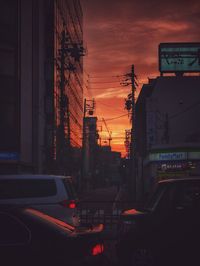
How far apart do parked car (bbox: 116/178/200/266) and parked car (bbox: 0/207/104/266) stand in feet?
11.5

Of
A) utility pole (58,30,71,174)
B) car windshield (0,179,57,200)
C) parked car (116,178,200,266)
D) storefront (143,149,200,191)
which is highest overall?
utility pole (58,30,71,174)

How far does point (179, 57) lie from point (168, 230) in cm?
6130

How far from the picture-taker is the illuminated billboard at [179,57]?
70250mm

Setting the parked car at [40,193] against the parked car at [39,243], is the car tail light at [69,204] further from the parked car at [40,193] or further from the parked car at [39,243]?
the parked car at [39,243]

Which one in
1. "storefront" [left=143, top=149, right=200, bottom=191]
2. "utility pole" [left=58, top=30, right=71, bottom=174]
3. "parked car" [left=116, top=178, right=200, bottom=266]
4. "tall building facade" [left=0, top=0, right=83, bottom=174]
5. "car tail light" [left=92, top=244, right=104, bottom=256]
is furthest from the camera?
"storefront" [left=143, top=149, right=200, bottom=191]

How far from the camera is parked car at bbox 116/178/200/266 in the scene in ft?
34.8

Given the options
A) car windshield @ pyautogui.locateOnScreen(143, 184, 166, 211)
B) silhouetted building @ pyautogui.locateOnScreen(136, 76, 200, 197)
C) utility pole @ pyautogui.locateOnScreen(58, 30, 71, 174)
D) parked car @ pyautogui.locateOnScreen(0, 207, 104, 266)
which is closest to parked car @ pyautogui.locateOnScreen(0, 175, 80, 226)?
car windshield @ pyautogui.locateOnScreen(143, 184, 166, 211)

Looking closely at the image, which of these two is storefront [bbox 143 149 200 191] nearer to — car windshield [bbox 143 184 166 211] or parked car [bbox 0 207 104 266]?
car windshield [bbox 143 184 166 211]

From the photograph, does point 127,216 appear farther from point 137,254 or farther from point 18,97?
point 18,97

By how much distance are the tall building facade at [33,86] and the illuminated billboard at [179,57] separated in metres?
12.7

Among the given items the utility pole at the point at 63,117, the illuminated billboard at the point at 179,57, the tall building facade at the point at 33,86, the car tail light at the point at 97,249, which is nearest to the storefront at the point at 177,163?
the utility pole at the point at 63,117

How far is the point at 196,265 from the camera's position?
34.6ft

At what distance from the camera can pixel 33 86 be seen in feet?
160

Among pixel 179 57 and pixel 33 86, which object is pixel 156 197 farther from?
pixel 179 57
